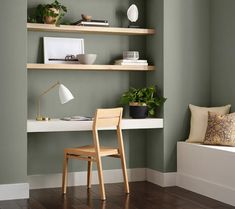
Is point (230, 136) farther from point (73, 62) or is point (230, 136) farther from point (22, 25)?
point (22, 25)

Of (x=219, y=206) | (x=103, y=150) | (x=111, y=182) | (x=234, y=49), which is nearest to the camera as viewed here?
(x=219, y=206)

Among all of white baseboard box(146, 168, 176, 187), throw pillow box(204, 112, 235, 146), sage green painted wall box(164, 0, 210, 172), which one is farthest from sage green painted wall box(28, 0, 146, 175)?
throw pillow box(204, 112, 235, 146)

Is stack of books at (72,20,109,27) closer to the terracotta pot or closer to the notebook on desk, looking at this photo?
the terracotta pot

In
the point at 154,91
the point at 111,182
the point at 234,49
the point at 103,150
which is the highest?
the point at 234,49

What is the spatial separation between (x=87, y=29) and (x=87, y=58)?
1.01 feet

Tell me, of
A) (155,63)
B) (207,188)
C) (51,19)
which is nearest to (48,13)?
(51,19)

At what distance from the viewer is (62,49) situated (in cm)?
577

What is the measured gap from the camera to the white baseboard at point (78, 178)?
5.70 metres

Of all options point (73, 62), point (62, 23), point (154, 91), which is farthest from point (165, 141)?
point (62, 23)

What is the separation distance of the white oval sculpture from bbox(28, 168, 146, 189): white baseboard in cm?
170

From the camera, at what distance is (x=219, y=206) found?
15.9ft

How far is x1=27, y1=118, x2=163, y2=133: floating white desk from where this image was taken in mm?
5258

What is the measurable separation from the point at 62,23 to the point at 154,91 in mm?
1236

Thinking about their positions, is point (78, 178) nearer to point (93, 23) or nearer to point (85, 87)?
point (85, 87)
